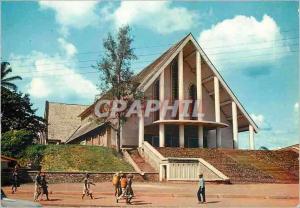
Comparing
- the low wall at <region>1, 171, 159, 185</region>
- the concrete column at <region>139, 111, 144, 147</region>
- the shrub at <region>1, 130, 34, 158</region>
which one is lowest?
the low wall at <region>1, 171, 159, 185</region>

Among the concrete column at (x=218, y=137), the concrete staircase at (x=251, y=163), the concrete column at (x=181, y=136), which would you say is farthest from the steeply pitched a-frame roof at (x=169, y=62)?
the concrete staircase at (x=251, y=163)

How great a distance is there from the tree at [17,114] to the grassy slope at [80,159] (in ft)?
10.8

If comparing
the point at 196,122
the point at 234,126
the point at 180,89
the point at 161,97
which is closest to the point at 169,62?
the point at 180,89

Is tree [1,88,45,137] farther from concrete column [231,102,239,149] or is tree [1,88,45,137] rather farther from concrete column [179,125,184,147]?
concrete column [231,102,239,149]

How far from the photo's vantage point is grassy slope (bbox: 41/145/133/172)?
2811 cm

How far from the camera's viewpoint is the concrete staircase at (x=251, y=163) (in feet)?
89.8

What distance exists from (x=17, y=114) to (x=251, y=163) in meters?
18.1

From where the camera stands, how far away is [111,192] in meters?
19.7

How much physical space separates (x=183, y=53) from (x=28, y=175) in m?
21.0

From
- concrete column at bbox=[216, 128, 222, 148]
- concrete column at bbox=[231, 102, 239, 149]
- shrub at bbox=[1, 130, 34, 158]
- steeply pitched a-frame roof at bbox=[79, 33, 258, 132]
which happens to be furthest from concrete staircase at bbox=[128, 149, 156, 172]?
concrete column at bbox=[231, 102, 239, 149]

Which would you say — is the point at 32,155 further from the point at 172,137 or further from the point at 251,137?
the point at 251,137

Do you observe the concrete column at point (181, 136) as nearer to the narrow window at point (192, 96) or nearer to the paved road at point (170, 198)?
the narrow window at point (192, 96)

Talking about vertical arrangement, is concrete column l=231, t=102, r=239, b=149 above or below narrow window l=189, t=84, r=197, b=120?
below

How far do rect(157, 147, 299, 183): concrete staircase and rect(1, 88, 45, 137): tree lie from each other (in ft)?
35.2
